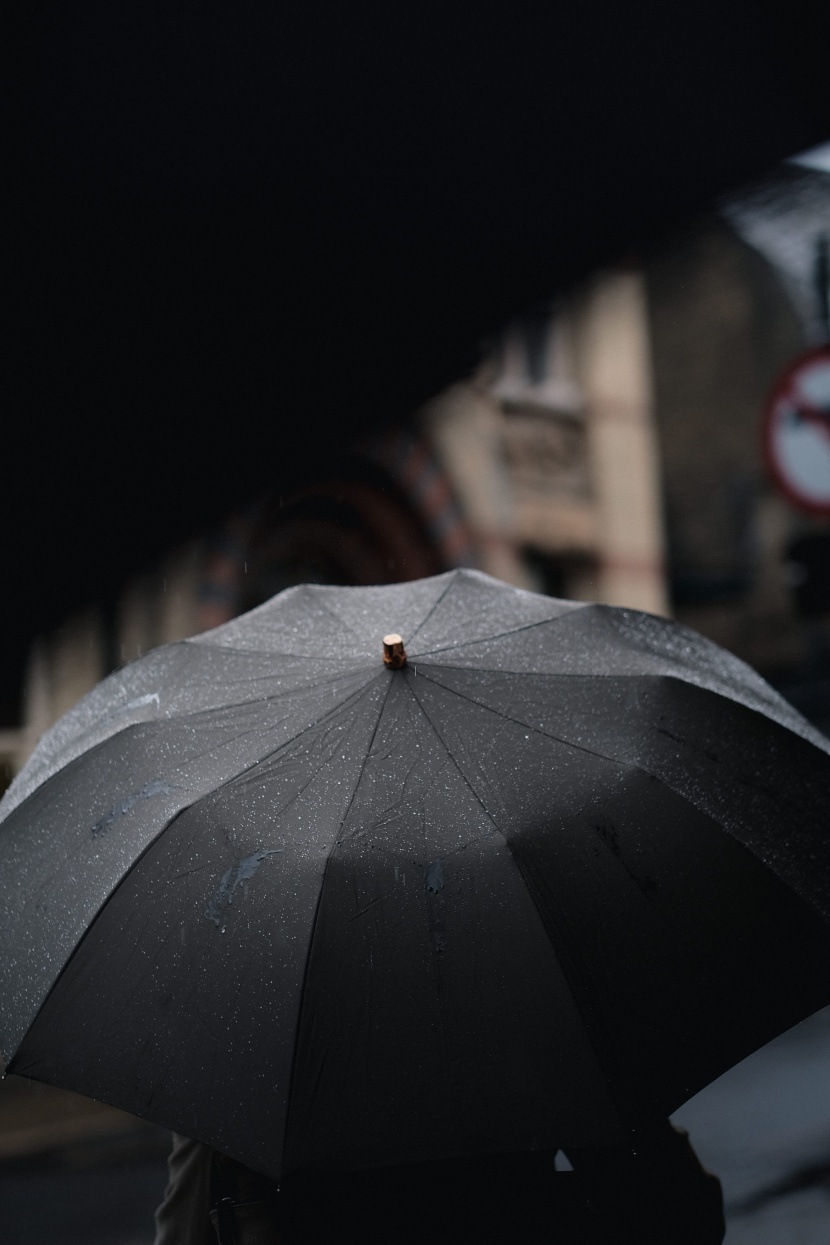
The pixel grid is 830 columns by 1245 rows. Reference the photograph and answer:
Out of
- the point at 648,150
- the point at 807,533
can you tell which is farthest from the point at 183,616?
the point at 807,533

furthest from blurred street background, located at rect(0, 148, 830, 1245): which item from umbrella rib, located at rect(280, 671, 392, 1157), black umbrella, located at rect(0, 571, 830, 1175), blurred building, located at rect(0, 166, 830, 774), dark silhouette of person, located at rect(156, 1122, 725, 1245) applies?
umbrella rib, located at rect(280, 671, 392, 1157)

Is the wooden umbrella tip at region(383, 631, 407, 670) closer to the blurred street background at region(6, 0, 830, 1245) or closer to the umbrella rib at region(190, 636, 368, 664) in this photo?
the umbrella rib at region(190, 636, 368, 664)

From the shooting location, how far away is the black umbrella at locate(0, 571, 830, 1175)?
141 cm

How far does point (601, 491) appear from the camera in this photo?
10.3 m

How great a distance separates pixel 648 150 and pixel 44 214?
2475mm

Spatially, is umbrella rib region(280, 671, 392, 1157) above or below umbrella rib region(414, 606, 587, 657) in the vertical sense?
below

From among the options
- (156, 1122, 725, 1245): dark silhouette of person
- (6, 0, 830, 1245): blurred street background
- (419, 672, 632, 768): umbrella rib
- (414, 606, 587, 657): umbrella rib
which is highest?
(6, 0, 830, 1245): blurred street background

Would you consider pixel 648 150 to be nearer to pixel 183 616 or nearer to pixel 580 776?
pixel 183 616

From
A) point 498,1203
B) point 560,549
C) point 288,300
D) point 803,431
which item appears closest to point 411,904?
point 498,1203

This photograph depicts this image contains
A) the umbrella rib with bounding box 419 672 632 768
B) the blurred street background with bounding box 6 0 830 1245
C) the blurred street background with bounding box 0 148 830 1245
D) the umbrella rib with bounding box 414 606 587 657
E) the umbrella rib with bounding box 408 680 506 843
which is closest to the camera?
the umbrella rib with bounding box 408 680 506 843

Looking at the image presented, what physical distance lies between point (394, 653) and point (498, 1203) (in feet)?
2.43

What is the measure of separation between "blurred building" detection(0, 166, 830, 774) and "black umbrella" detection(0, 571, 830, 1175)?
4.37 meters

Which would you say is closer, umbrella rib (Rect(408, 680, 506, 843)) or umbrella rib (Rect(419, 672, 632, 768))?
umbrella rib (Rect(408, 680, 506, 843))

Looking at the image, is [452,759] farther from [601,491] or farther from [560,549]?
[601,491]
